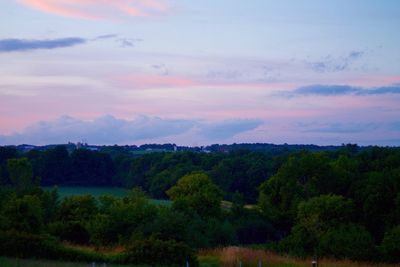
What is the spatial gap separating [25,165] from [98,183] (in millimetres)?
54652

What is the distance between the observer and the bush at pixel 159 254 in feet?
97.5

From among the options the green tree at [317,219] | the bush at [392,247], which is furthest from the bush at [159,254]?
the green tree at [317,219]

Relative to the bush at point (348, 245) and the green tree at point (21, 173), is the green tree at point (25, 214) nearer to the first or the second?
the bush at point (348, 245)

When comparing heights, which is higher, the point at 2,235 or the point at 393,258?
the point at 2,235

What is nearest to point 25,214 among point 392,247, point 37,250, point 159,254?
point 37,250

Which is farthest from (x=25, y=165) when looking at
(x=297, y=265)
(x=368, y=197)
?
(x=297, y=265)

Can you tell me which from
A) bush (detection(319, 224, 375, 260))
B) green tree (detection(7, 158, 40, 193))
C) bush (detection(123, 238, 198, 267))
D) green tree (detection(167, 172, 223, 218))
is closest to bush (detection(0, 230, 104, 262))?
bush (detection(123, 238, 198, 267))

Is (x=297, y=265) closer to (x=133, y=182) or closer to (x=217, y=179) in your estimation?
(x=217, y=179)

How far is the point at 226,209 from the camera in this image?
81.4 meters

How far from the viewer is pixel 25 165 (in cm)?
7100

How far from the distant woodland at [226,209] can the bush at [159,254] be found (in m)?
0.06

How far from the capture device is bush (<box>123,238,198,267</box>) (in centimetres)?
2972

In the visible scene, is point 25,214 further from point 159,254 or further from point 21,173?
point 21,173

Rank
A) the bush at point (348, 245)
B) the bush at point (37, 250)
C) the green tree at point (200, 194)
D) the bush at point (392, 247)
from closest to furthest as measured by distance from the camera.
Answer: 1. the bush at point (37, 250)
2. the bush at point (348, 245)
3. the bush at point (392, 247)
4. the green tree at point (200, 194)
